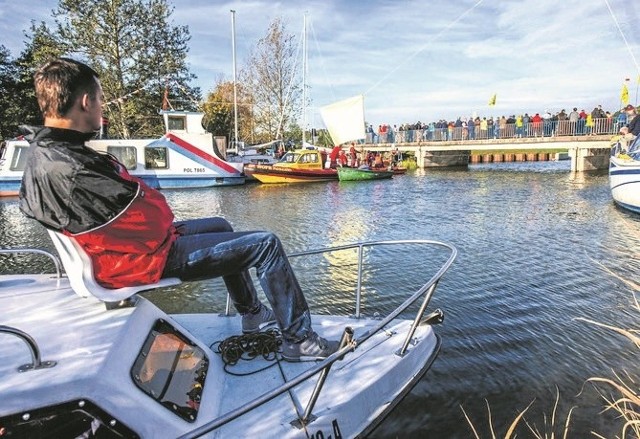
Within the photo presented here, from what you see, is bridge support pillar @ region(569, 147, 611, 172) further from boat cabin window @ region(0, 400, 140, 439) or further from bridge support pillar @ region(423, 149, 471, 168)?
boat cabin window @ region(0, 400, 140, 439)

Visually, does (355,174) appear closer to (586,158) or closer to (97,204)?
(586,158)

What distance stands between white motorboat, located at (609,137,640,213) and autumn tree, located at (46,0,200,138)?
25174 millimetres

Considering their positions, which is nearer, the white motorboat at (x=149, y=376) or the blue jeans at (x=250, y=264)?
the white motorboat at (x=149, y=376)

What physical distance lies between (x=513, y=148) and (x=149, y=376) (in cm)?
4035

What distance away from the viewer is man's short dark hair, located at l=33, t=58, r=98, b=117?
8.29 feet

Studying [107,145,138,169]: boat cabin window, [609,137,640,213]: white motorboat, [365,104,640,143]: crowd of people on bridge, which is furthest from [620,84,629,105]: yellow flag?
[107,145,138,169]: boat cabin window

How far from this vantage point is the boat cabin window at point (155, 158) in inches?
998

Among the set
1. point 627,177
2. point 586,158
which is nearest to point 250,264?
point 627,177

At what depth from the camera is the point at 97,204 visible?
8.30 feet

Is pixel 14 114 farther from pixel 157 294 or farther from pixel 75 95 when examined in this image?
pixel 75 95

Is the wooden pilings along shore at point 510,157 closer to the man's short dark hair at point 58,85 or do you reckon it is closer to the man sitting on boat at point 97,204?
the man sitting on boat at point 97,204

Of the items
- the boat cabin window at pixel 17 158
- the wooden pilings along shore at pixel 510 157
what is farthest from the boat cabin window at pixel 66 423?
the wooden pilings along shore at pixel 510 157

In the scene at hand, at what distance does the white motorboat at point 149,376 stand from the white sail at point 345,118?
36901 mm

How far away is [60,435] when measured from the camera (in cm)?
207
